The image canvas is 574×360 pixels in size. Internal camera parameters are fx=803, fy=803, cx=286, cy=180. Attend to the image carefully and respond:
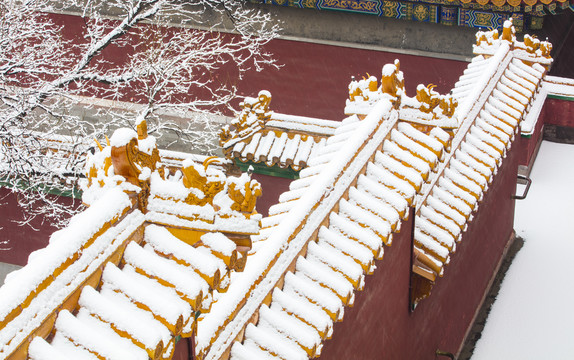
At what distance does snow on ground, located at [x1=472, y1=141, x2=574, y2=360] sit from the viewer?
7.94 meters

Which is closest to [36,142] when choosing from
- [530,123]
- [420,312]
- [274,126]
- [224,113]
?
[274,126]

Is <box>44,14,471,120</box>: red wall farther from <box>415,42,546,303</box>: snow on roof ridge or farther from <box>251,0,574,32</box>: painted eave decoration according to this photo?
<box>415,42,546,303</box>: snow on roof ridge

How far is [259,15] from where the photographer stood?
533 inches

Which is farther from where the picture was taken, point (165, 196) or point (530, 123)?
point (530, 123)

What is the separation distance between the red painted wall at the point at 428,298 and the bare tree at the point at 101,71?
3768 millimetres

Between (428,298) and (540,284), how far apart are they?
221 centimetres

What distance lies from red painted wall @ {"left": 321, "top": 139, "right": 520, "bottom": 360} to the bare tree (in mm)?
3768

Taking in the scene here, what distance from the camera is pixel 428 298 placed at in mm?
7234

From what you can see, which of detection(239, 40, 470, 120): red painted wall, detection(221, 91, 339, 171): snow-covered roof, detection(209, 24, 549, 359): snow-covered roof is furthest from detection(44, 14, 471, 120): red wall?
detection(209, 24, 549, 359): snow-covered roof

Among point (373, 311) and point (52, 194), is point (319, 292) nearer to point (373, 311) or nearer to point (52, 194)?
point (373, 311)

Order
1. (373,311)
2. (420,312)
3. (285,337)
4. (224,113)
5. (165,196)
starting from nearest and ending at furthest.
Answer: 1. (165,196)
2. (285,337)
3. (373,311)
4. (420,312)
5. (224,113)

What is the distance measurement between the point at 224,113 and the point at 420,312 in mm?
8227

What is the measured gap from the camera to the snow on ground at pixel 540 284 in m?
7.94

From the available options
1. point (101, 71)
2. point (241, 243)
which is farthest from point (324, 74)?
point (241, 243)
